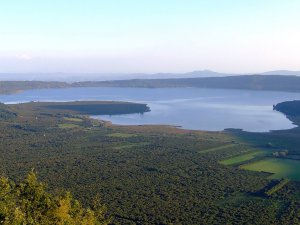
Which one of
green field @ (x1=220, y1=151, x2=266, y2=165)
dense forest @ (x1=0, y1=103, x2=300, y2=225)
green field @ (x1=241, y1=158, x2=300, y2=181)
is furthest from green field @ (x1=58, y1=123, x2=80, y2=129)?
green field @ (x1=241, y1=158, x2=300, y2=181)

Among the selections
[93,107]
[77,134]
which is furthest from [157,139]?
[93,107]

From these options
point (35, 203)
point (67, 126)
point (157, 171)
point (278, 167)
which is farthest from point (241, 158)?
point (35, 203)

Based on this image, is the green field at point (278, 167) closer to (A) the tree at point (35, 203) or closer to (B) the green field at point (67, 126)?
(A) the tree at point (35, 203)

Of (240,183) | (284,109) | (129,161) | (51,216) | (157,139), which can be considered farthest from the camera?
(284,109)

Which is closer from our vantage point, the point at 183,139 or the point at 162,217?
the point at 162,217

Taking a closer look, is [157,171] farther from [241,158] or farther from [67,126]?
[67,126]

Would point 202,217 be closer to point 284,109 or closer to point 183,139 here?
point 183,139
